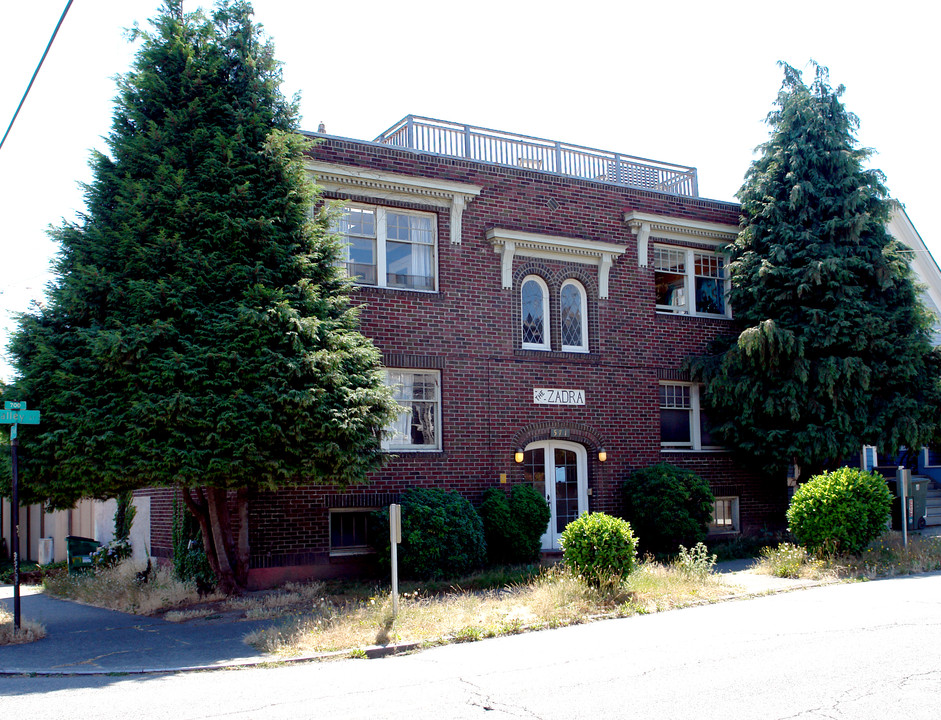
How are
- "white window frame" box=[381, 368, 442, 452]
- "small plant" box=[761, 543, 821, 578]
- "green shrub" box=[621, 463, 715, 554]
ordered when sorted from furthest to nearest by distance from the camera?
"green shrub" box=[621, 463, 715, 554] < "white window frame" box=[381, 368, 442, 452] < "small plant" box=[761, 543, 821, 578]

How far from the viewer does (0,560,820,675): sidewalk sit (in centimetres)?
976

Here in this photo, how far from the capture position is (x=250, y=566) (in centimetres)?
1537

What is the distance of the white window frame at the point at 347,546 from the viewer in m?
16.3

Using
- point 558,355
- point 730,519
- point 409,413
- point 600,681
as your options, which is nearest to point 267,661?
point 600,681

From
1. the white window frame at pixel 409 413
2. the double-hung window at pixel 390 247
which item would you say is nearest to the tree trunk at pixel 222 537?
the white window frame at pixel 409 413

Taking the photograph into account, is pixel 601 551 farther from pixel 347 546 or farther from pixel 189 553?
pixel 189 553

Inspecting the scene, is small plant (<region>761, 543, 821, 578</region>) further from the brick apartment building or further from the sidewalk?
the brick apartment building

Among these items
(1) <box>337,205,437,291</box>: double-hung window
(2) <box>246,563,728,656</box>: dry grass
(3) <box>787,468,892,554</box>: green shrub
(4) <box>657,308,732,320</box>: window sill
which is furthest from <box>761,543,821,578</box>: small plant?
(1) <box>337,205,437,291</box>: double-hung window

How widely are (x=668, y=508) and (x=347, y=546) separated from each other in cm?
647

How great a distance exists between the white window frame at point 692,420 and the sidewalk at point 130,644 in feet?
19.8

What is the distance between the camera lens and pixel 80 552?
19.5 meters

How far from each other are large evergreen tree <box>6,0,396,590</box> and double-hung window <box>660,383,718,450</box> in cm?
883

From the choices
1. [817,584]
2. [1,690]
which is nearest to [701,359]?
[817,584]

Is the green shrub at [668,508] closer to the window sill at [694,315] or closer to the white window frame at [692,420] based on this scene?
the white window frame at [692,420]
